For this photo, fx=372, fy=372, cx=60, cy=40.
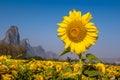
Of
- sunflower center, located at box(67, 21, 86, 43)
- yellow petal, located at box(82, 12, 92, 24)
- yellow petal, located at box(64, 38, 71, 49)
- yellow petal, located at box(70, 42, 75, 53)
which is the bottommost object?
yellow petal, located at box(70, 42, 75, 53)

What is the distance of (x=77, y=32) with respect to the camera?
9.49 ft

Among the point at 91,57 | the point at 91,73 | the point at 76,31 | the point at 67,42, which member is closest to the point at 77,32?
the point at 76,31

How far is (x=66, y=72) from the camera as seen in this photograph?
3.39 metres

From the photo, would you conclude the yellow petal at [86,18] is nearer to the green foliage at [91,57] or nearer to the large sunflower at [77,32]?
the large sunflower at [77,32]

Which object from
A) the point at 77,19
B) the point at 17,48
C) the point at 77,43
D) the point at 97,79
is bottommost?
the point at 97,79

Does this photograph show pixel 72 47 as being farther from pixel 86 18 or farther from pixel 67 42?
pixel 86 18

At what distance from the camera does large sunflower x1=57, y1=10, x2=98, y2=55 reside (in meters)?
2.93

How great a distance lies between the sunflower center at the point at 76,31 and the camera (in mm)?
2906

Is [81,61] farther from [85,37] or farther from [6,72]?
[6,72]

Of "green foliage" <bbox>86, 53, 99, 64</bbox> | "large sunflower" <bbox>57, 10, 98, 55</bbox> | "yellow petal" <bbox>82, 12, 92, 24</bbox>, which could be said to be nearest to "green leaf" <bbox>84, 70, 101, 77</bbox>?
"green foliage" <bbox>86, 53, 99, 64</bbox>

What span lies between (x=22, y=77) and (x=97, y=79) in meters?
1.15

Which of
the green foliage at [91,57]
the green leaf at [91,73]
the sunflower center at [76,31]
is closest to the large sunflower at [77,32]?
the sunflower center at [76,31]

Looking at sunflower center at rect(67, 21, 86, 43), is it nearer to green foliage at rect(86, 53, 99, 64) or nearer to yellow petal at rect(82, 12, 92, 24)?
yellow petal at rect(82, 12, 92, 24)

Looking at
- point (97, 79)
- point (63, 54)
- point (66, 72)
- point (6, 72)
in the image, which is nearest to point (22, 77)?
point (6, 72)
